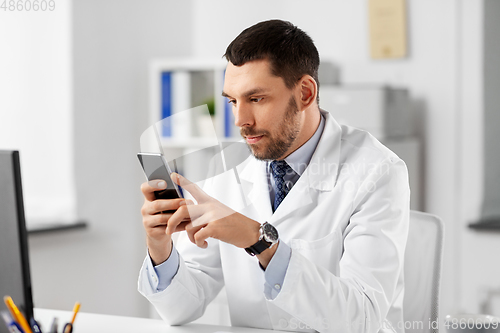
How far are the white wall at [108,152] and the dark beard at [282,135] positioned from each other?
1345 millimetres

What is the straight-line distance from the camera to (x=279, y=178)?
3.31 ft

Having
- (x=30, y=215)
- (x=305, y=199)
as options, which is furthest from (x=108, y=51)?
(x=305, y=199)

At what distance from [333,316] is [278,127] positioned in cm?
30

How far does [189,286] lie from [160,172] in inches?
13.3

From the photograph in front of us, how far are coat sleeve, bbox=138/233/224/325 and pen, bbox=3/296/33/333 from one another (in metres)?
0.27

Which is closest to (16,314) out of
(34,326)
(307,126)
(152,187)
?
(34,326)

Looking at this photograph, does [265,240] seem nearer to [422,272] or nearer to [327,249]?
[327,249]

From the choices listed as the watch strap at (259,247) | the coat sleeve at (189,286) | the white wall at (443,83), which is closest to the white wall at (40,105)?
the white wall at (443,83)

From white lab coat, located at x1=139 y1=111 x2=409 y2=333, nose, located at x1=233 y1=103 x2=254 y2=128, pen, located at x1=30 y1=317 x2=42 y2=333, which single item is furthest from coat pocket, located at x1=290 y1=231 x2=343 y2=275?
pen, located at x1=30 y1=317 x2=42 y2=333

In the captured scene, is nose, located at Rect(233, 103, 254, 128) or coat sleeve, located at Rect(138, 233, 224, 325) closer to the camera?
nose, located at Rect(233, 103, 254, 128)

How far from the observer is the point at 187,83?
2.17m

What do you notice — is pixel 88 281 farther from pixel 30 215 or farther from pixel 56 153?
pixel 56 153

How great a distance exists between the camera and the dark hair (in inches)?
33.3

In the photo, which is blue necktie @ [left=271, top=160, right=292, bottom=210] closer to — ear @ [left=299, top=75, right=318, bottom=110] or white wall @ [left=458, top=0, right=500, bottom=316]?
ear @ [left=299, top=75, right=318, bottom=110]
